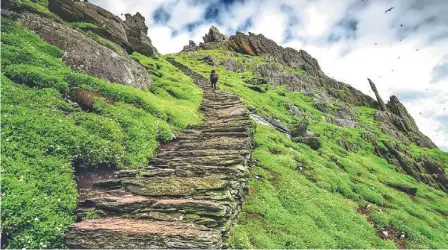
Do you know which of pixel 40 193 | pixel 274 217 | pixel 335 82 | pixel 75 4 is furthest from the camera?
pixel 335 82

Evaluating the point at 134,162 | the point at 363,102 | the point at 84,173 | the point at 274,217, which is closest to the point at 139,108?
the point at 134,162

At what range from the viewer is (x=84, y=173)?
1527cm

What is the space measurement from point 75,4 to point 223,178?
1405 inches

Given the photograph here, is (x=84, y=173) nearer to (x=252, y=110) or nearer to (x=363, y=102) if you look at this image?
(x=252, y=110)

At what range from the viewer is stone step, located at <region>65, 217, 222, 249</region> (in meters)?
10.6

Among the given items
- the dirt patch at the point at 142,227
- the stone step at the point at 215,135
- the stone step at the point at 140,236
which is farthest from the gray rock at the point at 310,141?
the dirt patch at the point at 142,227

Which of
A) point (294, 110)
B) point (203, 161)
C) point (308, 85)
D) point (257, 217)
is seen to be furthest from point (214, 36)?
point (257, 217)

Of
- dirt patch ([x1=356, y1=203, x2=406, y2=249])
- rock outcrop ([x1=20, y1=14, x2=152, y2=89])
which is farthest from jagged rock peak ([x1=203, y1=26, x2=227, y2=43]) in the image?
dirt patch ([x1=356, y1=203, x2=406, y2=249])

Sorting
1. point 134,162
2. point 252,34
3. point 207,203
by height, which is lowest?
point 207,203

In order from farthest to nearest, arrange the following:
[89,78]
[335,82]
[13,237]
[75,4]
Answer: [335,82], [75,4], [89,78], [13,237]

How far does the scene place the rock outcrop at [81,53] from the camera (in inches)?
1021

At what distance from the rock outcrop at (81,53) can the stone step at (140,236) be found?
700 inches

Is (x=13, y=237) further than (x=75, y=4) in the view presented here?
No

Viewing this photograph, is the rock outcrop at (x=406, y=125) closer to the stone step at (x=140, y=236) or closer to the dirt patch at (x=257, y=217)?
the dirt patch at (x=257, y=217)
